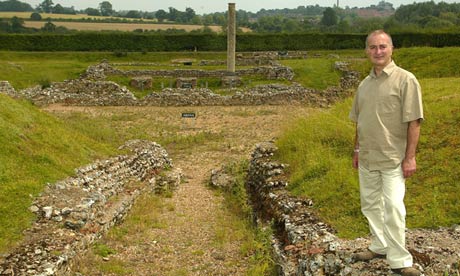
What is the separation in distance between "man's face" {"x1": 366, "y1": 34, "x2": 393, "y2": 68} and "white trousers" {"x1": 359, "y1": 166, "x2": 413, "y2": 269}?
4.05ft

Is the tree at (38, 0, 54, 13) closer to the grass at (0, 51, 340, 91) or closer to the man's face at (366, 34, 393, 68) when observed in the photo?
the grass at (0, 51, 340, 91)

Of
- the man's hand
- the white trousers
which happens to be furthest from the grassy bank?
the man's hand

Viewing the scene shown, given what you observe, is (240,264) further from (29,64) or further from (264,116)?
(29,64)

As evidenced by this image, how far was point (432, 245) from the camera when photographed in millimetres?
6723

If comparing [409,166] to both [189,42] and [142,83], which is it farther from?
[189,42]

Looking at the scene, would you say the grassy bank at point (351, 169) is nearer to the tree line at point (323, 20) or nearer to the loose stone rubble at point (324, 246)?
the loose stone rubble at point (324, 246)

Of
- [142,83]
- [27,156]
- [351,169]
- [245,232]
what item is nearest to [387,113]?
[351,169]

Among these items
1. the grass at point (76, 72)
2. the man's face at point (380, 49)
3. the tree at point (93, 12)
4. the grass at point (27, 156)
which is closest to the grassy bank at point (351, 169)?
the man's face at point (380, 49)

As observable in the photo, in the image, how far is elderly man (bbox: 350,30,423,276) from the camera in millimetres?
5402

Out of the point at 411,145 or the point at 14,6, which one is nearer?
the point at 411,145

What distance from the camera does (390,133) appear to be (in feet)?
18.2

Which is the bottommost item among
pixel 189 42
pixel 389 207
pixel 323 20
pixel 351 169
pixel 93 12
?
pixel 351 169

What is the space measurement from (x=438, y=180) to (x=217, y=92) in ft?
78.1

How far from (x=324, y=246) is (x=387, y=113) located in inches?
101
